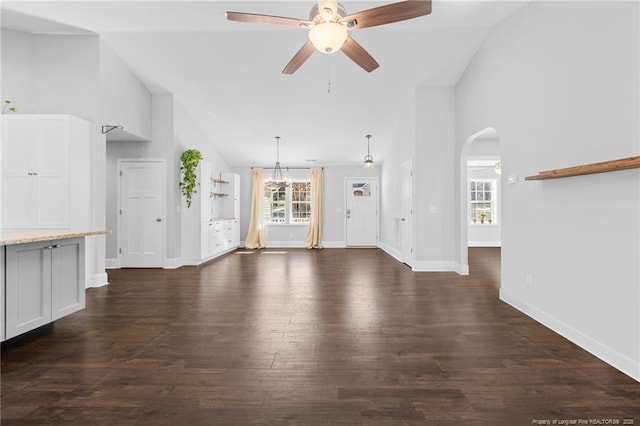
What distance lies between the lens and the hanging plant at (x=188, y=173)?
629 cm

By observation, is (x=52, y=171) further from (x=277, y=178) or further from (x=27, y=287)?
(x=277, y=178)

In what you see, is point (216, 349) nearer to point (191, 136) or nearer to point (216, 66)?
point (216, 66)

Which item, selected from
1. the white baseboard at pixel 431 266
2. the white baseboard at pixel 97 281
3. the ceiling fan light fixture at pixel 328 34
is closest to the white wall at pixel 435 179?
the white baseboard at pixel 431 266

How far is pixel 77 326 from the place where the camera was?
3117mm

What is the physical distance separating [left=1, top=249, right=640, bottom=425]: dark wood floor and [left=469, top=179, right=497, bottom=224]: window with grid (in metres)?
6.94

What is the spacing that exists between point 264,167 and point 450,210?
6.04m

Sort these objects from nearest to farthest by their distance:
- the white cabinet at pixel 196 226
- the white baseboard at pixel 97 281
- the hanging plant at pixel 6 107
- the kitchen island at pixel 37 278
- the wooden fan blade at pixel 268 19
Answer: the kitchen island at pixel 37 278 → the wooden fan blade at pixel 268 19 → the hanging plant at pixel 6 107 → the white baseboard at pixel 97 281 → the white cabinet at pixel 196 226

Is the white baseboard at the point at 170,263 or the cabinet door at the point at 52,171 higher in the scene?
the cabinet door at the point at 52,171

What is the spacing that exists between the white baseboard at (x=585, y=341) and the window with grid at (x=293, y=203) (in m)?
7.15

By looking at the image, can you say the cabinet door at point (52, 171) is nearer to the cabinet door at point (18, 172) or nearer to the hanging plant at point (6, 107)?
the cabinet door at point (18, 172)

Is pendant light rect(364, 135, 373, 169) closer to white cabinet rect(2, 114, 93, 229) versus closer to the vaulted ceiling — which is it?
the vaulted ceiling

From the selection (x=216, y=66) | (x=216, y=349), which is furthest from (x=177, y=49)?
(x=216, y=349)

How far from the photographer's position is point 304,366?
7.56 ft

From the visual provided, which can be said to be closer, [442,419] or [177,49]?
[442,419]
